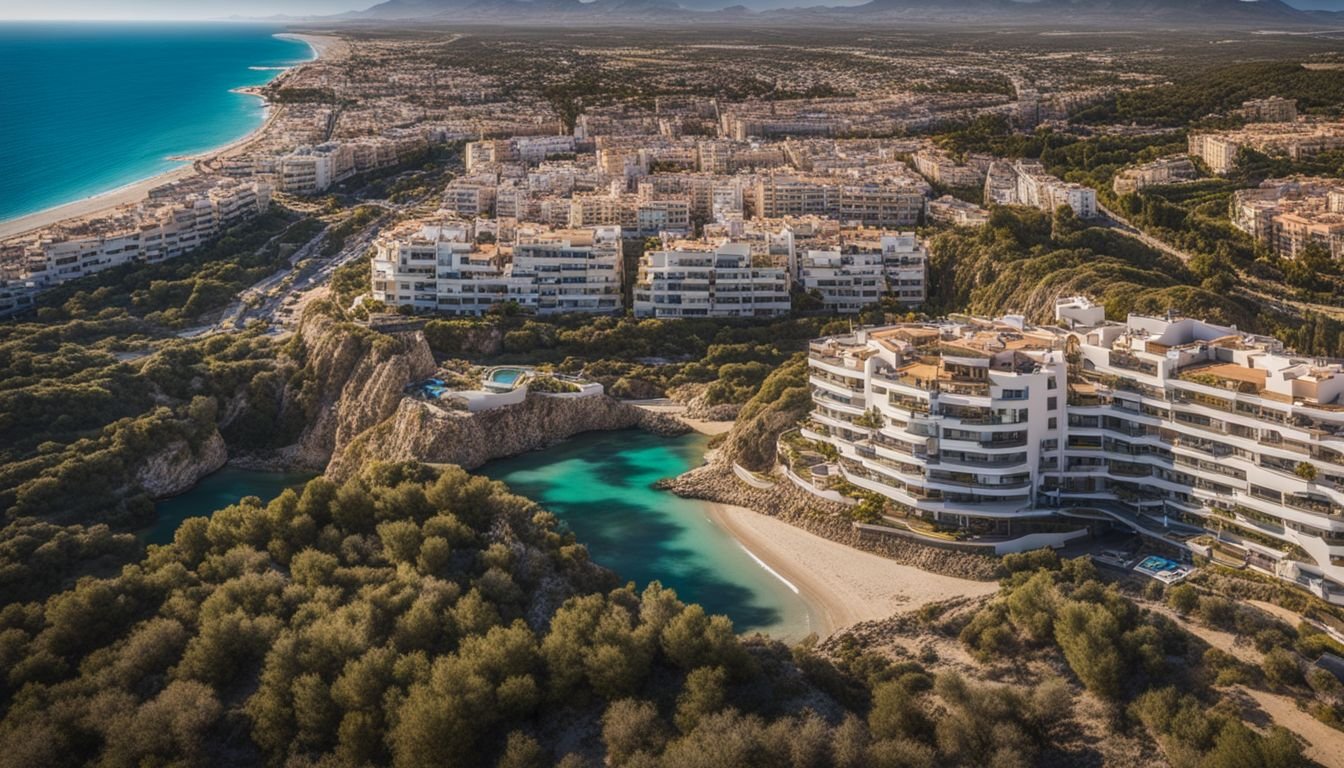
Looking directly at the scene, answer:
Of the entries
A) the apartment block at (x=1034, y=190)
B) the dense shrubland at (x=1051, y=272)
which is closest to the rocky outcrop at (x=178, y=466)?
the dense shrubland at (x=1051, y=272)

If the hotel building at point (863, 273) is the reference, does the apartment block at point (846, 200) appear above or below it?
above

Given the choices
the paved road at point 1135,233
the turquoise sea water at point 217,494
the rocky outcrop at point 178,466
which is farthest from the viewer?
the paved road at point 1135,233

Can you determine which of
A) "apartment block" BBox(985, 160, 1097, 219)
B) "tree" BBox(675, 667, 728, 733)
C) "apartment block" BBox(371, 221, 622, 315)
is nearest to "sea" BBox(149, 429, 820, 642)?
"tree" BBox(675, 667, 728, 733)

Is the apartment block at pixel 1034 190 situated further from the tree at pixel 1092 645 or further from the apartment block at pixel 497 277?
the tree at pixel 1092 645

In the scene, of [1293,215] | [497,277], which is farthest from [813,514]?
[1293,215]

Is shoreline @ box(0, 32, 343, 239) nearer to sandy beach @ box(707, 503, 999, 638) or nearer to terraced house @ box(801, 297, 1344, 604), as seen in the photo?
sandy beach @ box(707, 503, 999, 638)
